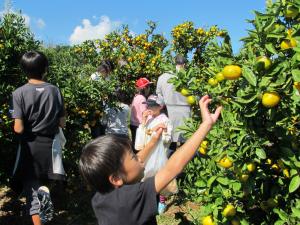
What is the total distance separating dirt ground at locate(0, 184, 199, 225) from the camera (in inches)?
159

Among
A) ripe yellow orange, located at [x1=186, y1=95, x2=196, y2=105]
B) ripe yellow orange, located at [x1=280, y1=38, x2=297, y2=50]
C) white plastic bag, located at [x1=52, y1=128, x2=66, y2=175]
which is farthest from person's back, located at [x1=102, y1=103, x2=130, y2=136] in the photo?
ripe yellow orange, located at [x1=280, y1=38, x2=297, y2=50]

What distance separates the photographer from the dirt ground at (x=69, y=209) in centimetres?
405

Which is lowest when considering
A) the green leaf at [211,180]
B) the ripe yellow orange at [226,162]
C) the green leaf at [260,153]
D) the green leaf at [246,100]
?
the green leaf at [211,180]

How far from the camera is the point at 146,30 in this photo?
9.40 meters

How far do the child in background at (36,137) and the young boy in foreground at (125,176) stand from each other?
156cm

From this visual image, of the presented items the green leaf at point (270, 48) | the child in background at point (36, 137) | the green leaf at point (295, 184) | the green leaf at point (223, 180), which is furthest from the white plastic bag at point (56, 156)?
the green leaf at point (270, 48)

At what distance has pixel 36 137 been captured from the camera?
3133 millimetres

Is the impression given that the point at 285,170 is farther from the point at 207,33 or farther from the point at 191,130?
the point at 207,33

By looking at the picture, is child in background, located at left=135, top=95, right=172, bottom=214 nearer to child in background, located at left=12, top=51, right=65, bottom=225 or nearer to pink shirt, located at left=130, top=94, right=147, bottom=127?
child in background, located at left=12, top=51, right=65, bottom=225

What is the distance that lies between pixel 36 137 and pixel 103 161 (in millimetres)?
1709

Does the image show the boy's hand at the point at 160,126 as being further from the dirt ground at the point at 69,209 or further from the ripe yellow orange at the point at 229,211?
the ripe yellow orange at the point at 229,211

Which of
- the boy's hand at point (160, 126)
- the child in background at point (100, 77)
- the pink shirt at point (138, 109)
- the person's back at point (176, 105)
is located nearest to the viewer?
the boy's hand at point (160, 126)

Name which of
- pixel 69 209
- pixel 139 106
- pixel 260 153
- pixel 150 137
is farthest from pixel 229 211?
pixel 139 106

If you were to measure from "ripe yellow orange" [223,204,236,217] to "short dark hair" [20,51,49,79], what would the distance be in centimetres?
190
